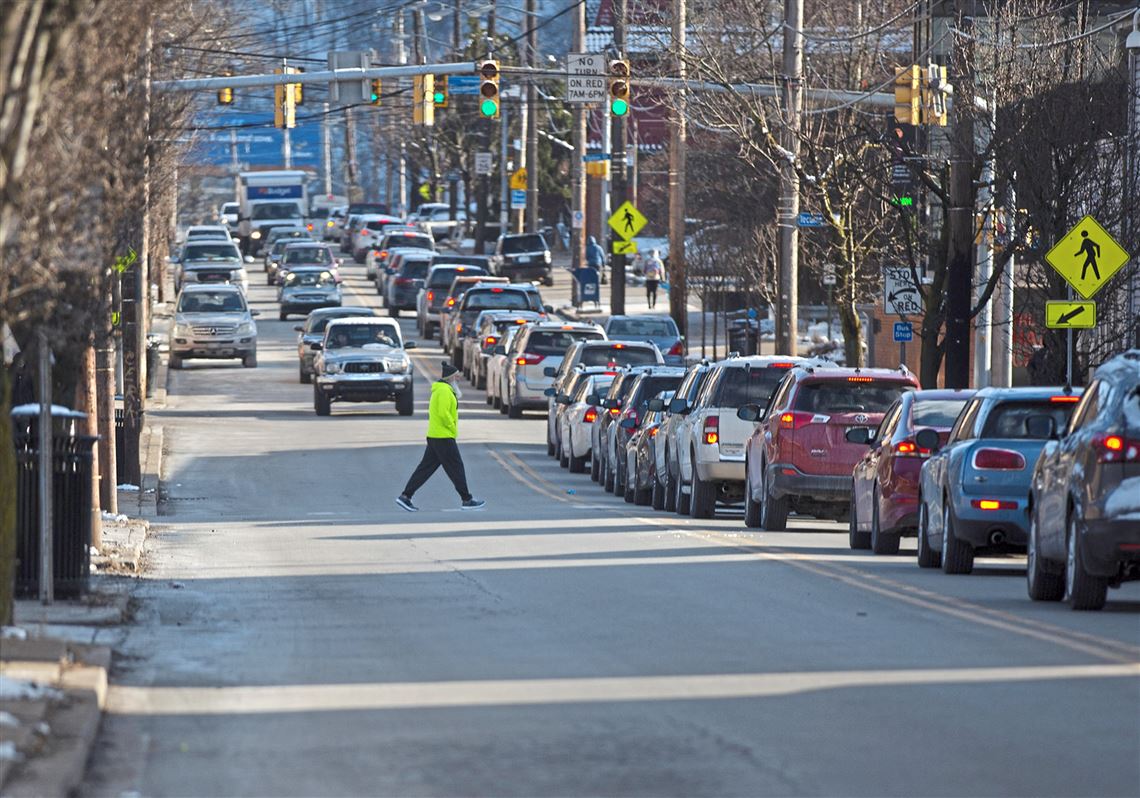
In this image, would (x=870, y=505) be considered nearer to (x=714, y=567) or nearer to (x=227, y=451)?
(x=714, y=567)

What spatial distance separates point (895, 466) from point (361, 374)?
24153 mm

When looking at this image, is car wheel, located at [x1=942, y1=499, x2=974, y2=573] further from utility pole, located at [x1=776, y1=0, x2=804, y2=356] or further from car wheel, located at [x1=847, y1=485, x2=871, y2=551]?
utility pole, located at [x1=776, y1=0, x2=804, y2=356]

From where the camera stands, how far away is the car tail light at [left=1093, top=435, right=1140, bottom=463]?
47.6 feet

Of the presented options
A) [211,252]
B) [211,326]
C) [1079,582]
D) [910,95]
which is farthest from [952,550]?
[211,252]

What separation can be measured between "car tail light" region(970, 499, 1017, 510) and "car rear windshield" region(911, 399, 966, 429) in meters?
2.67

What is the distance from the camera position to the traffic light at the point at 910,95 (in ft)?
103

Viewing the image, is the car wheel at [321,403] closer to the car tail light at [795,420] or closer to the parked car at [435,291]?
the parked car at [435,291]

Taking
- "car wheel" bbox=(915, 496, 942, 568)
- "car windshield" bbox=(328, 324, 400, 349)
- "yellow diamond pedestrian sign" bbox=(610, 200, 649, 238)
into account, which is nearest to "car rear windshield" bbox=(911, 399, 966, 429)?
"car wheel" bbox=(915, 496, 942, 568)

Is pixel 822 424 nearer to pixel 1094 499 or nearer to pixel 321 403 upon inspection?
pixel 1094 499

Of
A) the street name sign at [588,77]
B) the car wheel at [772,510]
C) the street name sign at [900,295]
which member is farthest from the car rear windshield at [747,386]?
the street name sign at [588,77]

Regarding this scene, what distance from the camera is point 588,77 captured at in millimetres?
42500

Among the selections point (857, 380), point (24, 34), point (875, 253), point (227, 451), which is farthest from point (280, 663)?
point (875, 253)

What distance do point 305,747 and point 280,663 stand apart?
283 centimetres

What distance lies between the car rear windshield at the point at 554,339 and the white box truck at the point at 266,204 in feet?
187
